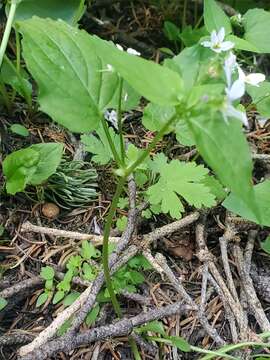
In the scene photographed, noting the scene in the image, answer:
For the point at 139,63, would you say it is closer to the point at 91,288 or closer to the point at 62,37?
the point at 62,37

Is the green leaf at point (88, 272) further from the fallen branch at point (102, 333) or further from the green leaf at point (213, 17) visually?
the green leaf at point (213, 17)

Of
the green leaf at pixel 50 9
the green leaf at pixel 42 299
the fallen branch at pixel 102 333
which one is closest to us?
the fallen branch at pixel 102 333

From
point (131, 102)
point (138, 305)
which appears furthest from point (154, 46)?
point (138, 305)

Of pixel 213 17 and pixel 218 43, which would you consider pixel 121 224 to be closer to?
pixel 218 43

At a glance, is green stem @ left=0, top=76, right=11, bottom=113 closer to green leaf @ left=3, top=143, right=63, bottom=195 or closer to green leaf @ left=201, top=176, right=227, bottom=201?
green leaf @ left=3, top=143, right=63, bottom=195

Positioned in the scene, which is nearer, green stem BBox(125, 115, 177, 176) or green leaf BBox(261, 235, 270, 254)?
green stem BBox(125, 115, 177, 176)

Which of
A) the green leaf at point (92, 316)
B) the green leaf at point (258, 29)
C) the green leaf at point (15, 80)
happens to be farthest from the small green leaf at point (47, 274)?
the green leaf at point (258, 29)

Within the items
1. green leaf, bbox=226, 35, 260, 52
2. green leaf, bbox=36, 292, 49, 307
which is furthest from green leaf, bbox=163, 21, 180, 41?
green leaf, bbox=36, 292, 49, 307
